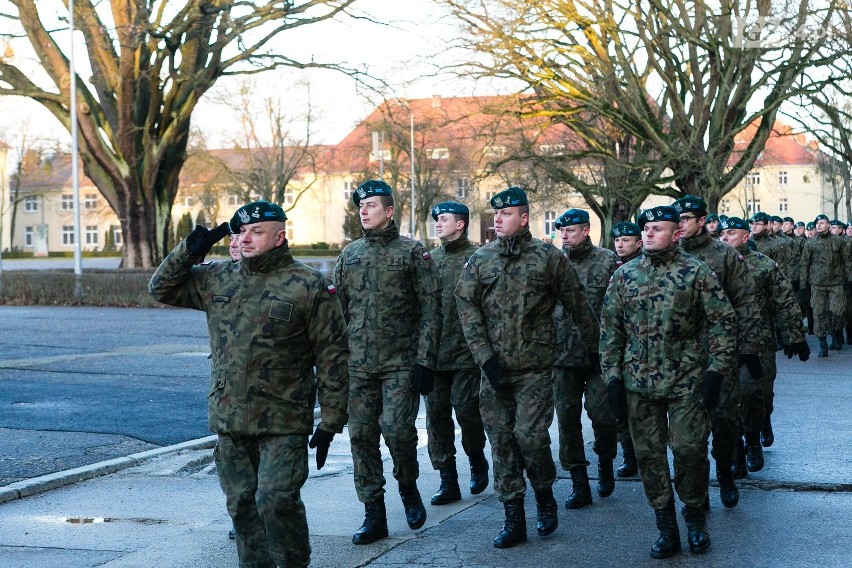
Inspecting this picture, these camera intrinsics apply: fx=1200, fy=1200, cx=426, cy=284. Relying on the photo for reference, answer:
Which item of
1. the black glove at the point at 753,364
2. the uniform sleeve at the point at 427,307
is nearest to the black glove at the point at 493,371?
the uniform sleeve at the point at 427,307

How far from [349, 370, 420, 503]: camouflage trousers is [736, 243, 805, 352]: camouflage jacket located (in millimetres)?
3416

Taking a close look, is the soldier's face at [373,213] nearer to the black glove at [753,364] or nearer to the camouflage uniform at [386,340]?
the camouflage uniform at [386,340]

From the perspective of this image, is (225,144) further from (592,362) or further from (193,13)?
(592,362)

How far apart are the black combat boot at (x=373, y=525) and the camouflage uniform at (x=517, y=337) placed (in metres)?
0.67

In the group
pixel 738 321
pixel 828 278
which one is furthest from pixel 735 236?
pixel 828 278

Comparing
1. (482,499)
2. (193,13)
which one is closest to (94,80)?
(193,13)

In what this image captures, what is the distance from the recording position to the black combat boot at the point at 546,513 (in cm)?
665

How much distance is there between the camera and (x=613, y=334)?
6535 millimetres

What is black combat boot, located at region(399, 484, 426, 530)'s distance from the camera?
6898 mm

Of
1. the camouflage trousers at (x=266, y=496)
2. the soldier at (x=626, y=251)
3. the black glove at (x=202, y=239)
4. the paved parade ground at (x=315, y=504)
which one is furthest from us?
the soldier at (x=626, y=251)

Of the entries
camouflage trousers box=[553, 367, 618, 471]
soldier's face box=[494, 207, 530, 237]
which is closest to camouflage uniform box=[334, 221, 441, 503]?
soldier's face box=[494, 207, 530, 237]

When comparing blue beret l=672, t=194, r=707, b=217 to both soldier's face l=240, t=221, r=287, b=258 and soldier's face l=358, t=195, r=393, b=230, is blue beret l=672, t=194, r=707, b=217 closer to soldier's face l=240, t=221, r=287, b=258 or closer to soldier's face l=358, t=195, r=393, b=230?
soldier's face l=358, t=195, r=393, b=230

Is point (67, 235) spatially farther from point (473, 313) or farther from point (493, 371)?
point (493, 371)

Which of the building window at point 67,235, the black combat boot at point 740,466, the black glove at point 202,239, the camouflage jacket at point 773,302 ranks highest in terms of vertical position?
the building window at point 67,235
